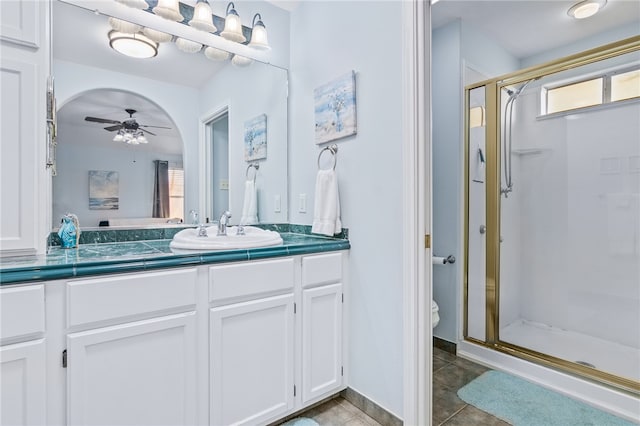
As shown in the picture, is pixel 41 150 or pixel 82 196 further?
pixel 82 196

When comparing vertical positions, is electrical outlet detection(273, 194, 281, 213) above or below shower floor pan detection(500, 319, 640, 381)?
above

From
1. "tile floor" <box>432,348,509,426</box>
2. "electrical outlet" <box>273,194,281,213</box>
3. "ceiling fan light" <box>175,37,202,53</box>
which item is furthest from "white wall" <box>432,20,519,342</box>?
"ceiling fan light" <box>175,37,202,53</box>

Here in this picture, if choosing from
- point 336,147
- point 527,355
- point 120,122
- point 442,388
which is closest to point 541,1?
point 336,147

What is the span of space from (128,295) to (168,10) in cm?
149

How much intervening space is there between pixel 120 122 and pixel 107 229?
1.86 ft

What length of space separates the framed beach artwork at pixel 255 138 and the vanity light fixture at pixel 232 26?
494mm

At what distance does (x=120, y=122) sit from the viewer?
170 centimetres

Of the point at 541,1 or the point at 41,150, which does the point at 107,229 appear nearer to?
the point at 41,150

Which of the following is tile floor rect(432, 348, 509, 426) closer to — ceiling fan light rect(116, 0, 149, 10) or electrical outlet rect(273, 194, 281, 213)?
electrical outlet rect(273, 194, 281, 213)

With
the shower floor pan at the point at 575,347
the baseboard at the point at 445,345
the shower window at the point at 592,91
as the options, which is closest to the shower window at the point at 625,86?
the shower window at the point at 592,91

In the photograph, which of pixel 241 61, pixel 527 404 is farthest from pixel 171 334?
pixel 527 404

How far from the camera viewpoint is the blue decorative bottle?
4.75 ft

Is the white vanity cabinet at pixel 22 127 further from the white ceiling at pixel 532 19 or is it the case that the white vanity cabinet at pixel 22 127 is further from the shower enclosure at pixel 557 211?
the shower enclosure at pixel 557 211

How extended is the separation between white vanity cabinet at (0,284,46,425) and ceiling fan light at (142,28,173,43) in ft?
4.67
